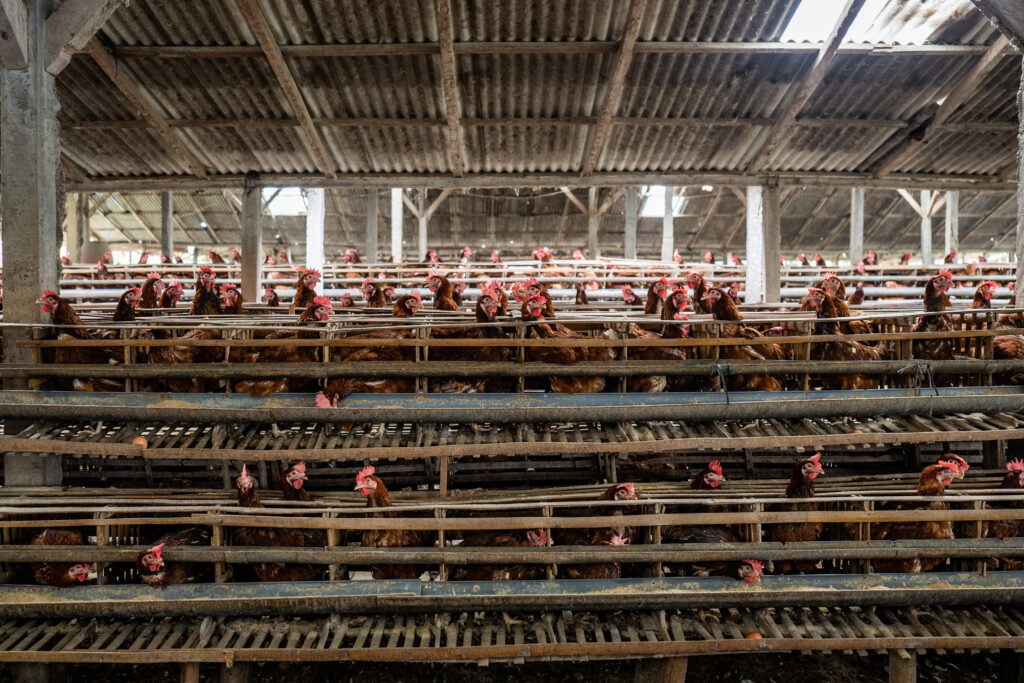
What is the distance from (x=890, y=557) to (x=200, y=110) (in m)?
10.7

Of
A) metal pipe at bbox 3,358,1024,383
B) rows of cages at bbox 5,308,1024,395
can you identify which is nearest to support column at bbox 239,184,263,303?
rows of cages at bbox 5,308,1024,395

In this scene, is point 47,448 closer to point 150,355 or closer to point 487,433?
point 150,355

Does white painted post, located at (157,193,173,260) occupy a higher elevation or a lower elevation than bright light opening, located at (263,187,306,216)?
lower

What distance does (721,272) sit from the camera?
1633 cm

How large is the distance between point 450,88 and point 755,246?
254 inches

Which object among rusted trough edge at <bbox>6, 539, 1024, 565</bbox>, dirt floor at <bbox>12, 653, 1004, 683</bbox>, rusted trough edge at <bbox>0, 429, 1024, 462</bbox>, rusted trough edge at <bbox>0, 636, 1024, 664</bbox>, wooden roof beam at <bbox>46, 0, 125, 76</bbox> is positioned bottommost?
dirt floor at <bbox>12, 653, 1004, 683</bbox>

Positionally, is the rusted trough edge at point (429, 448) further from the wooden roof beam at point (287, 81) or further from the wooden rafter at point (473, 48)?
the wooden rafter at point (473, 48)

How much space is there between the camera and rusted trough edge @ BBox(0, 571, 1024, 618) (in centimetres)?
466

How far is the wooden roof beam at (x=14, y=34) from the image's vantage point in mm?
5242

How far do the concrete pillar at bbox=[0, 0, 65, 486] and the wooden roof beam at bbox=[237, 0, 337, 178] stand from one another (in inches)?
81.7

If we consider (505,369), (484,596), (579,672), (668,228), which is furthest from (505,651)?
(668,228)

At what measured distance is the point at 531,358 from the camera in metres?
6.00

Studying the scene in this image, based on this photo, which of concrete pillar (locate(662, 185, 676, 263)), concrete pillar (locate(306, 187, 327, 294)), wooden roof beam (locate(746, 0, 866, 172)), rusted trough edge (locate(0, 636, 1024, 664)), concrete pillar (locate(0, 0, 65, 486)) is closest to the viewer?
rusted trough edge (locate(0, 636, 1024, 664))

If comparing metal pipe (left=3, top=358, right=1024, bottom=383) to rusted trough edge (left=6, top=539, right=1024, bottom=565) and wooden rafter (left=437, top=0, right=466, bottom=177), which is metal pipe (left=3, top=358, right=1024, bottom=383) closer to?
rusted trough edge (left=6, top=539, right=1024, bottom=565)
